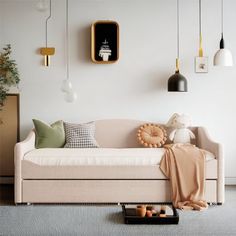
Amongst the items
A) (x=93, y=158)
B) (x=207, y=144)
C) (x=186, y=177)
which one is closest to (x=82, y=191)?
(x=93, y=158)

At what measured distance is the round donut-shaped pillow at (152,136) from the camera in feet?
19.3

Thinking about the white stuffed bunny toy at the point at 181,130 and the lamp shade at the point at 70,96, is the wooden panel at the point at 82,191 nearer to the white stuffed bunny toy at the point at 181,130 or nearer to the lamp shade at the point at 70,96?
the white stuffed bunny toy at the point at 181,130

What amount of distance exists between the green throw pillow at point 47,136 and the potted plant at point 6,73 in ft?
2.12

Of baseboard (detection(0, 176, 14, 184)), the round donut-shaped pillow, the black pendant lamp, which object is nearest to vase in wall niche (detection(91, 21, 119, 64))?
the black pendant lamp

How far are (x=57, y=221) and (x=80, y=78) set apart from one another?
230 cm

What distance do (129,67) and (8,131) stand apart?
1768mm

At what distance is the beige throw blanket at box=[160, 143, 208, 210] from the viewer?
4996 mm

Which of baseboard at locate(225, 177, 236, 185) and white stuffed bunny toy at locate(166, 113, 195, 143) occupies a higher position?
white stuffed bunny toy at locate(166, 113, 195, 143)

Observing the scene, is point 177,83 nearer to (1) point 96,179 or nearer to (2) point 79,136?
(2) point 79,136

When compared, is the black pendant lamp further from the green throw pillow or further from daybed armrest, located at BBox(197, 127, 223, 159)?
the green throw pillow

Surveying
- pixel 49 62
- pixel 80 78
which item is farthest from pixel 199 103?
pixel 49 62

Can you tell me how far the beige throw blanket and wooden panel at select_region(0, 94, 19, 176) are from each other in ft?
7.17

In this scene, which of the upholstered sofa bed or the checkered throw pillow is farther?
the checkered throw pillow

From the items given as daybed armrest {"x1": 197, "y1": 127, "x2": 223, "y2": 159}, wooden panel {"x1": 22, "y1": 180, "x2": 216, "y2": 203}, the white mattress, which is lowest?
wooden panel {"x1": 22, "y1": 180, "x2": 216, "y2": 203}
